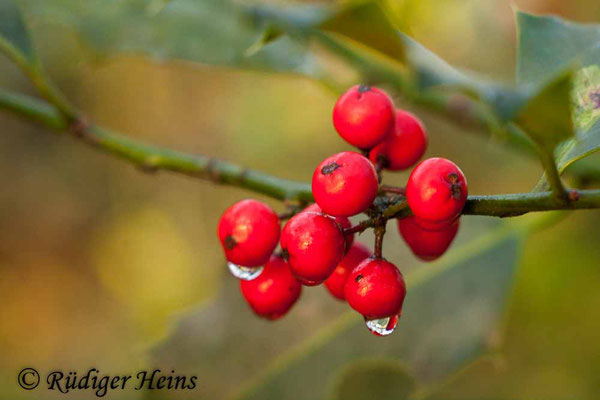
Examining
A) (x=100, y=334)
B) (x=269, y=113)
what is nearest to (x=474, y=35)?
(x=269, y=113)

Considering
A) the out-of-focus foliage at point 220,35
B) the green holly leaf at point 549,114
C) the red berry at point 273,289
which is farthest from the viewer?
the out-of-focus foliage at point 220,35

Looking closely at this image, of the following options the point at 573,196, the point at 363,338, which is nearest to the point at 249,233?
the point at 573,196

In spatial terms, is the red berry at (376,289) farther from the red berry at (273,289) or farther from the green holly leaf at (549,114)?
the green holly leaf at (549,114)

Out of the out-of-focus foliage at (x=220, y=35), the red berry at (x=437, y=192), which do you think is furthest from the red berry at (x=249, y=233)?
the out-of-focus foliage at (x=220, y=35)

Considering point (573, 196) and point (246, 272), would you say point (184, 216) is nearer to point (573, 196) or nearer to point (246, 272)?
point (246, 272)

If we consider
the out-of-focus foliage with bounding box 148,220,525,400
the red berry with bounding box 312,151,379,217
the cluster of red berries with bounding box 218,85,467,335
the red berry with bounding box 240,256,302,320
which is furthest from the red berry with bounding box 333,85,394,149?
the out-of-focus foliage with bounding box 148,220,525,400

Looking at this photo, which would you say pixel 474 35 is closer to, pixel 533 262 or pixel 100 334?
pixel 533 262

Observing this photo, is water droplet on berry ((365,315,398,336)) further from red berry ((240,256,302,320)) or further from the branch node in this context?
the branch node

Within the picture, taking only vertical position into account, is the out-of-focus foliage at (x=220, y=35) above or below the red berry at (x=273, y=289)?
above
